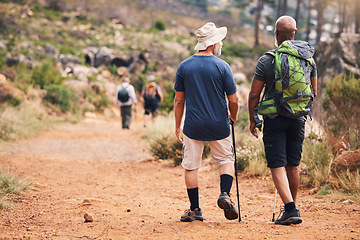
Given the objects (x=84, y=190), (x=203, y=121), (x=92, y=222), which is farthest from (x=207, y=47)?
(x=84, y=190)

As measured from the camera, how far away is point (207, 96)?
171 inches

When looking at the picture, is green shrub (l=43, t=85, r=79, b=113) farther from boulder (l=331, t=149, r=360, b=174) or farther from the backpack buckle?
the backpack buckle

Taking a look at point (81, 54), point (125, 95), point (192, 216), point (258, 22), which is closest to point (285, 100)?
point (192, 216)

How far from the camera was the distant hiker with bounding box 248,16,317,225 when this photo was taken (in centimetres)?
406

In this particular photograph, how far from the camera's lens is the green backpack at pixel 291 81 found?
159 inches

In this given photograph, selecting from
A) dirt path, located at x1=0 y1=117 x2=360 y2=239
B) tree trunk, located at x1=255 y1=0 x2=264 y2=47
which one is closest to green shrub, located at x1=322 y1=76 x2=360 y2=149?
dirt path, located at x1=0 y1=117 x2=360 y2=239

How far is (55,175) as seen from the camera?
7949 millimetres

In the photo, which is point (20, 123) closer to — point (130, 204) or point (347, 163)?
point (130, 204)

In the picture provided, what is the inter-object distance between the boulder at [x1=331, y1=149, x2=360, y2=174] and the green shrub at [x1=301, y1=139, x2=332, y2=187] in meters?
0.44

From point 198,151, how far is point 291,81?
1138mm

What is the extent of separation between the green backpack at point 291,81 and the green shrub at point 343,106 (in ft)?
10.1

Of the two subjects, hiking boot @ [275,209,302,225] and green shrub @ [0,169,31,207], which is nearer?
hiking boot @ [275,209,302,225]

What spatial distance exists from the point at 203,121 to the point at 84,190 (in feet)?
10.1

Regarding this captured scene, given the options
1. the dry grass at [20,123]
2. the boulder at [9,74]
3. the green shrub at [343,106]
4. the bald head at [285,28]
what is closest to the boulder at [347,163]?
the green shrub at [343,106]
